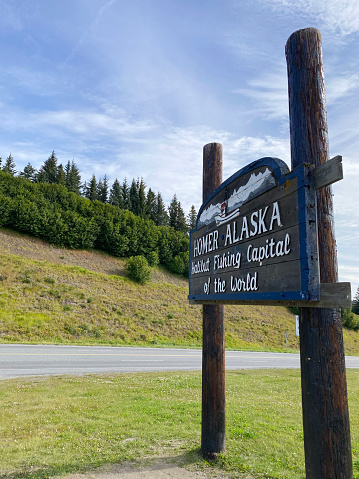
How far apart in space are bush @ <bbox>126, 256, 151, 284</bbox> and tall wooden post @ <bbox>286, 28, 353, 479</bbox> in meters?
31.4

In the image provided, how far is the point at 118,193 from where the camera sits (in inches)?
2813

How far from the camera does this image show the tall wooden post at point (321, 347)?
238cm

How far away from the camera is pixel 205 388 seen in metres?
4.81

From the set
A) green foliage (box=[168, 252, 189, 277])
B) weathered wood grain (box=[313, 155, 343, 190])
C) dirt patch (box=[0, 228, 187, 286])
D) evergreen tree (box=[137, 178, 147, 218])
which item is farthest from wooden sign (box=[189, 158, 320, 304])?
evergreen tree (box=[137, 178, 147, 218])

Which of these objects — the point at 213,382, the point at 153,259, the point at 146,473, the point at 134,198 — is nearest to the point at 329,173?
the point at 213,382

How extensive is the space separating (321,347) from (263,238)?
39.6 inches

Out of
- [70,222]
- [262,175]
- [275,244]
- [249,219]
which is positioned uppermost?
[70,222]

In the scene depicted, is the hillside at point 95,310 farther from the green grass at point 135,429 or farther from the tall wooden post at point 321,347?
the tall wooden post at point 321,347

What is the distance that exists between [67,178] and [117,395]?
61.8m

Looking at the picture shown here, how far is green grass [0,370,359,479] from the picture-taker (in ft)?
13.8

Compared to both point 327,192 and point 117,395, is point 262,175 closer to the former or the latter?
point 327,192

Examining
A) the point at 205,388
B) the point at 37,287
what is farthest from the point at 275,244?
the point at 37,287

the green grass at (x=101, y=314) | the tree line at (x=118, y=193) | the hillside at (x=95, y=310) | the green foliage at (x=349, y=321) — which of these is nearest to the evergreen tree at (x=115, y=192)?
the tree line at (x=118, y=193)

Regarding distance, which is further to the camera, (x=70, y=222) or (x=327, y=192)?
(x=70, y=222)
